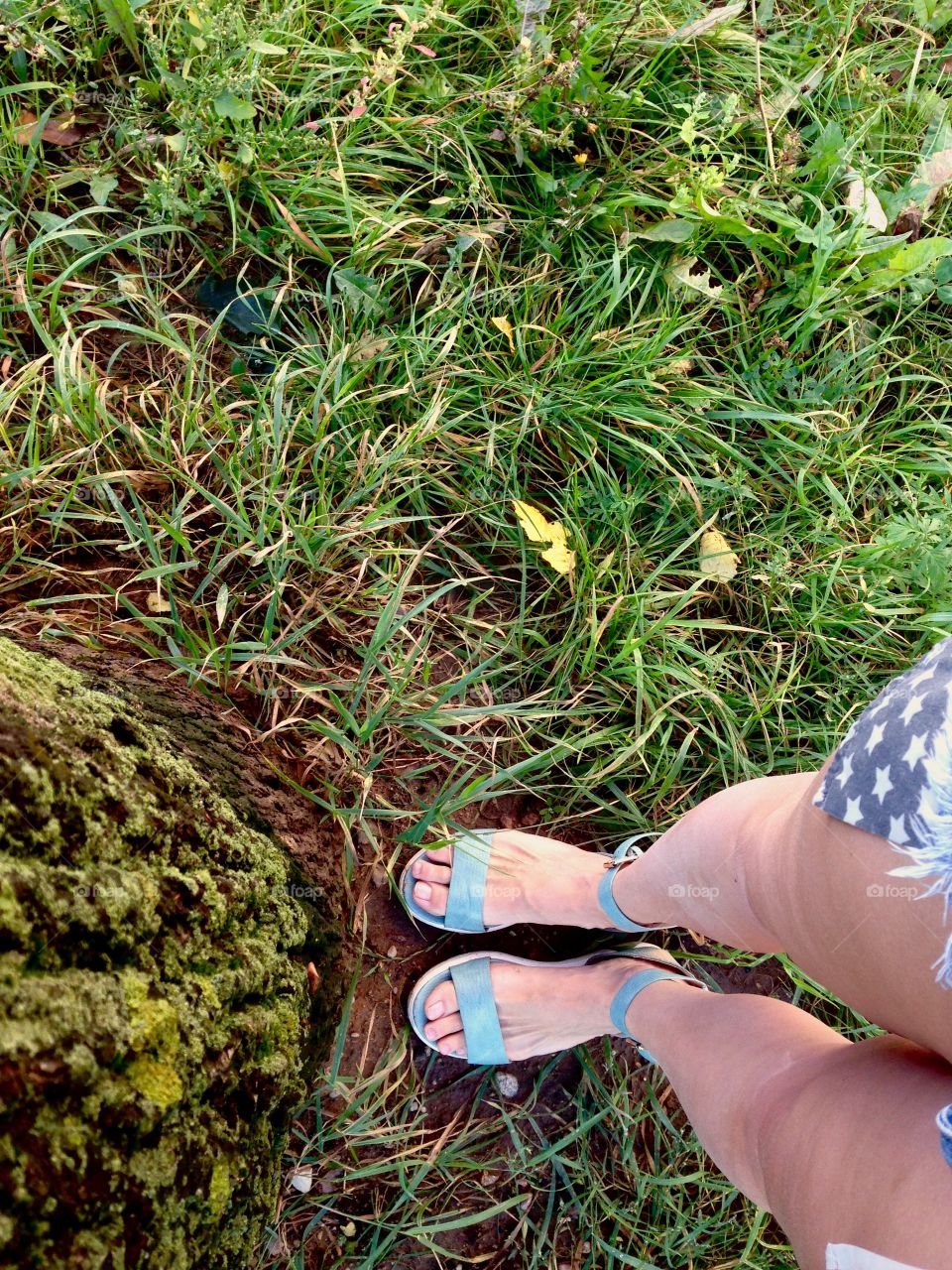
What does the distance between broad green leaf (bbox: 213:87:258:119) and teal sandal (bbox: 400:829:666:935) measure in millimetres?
1585

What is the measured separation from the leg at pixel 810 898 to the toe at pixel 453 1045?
562 mm

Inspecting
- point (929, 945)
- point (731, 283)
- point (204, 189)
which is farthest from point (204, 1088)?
point (731, 283)

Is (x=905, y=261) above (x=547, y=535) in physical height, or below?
above

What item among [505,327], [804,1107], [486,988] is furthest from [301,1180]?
[505,327]

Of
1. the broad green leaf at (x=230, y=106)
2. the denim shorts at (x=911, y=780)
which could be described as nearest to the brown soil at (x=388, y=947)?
the denim shorts at (x=911, y=780)

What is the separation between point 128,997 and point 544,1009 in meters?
1.22

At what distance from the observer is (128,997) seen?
81 cm

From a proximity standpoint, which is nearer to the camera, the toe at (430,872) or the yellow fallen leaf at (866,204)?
the toe at (430,872)

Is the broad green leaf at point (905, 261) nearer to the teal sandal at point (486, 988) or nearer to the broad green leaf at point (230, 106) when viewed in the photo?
the broad green leaf at point (230, 106)

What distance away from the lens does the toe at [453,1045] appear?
177 centimetres

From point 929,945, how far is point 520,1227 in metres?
1.27

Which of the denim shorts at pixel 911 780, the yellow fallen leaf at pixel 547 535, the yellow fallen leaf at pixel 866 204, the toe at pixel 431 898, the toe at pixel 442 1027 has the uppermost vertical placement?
the yellow fallen leaf at pixel 866 204

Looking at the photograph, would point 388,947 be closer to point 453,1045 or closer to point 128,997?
point 453,1045

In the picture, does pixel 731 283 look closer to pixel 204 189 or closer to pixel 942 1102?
pixel 204 189
